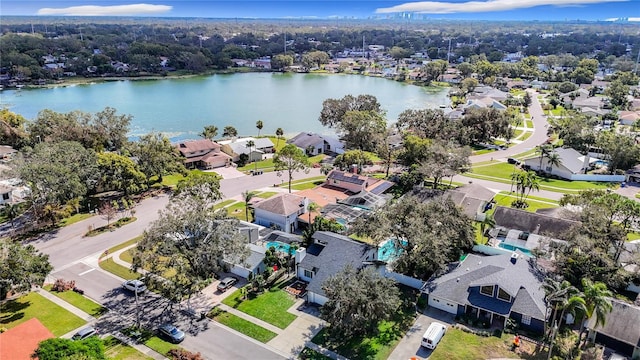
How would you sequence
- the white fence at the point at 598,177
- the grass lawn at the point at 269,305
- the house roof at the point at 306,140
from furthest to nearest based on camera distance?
the house roof at the point at 306,140 < the white fence at the point at 598,177 < the grass lawn at the point at 269,305

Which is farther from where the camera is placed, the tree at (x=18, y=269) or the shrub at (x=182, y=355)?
the tree at (x=18, y=269)

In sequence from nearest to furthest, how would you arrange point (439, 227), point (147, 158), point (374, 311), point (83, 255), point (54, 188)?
point (374, 311)
point (439, 227)
point (83, 255)
point (54, 188)
point (147, 158)

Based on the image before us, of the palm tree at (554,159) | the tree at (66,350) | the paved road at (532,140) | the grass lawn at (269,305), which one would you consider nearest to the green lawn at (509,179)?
the palm tree at (554,159)

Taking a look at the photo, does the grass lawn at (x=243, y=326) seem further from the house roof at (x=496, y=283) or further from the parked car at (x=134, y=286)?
the house roof at (x=496, y=283)

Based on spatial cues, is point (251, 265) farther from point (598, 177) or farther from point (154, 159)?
point (598, 177)

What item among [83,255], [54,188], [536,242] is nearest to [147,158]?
[54,188]

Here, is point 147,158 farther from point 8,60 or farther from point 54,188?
point 8,60
